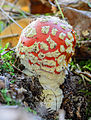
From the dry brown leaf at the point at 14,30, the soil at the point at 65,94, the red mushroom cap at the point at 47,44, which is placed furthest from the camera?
the dry brown leaf at the point at 14,30

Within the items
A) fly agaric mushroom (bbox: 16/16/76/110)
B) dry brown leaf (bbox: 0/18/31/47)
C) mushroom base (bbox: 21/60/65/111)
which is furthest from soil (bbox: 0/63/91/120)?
dry brown leaf (bbox: 0/18/31/47)

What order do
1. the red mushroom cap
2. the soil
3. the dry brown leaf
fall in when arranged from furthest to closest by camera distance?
the dry brown leaf
the soil
the red mushroom cap

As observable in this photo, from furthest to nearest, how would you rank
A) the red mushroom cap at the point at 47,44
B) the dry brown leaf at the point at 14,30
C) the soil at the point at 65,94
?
the dry brown leaf at the point at 14,30, the soil at the point at 65,94, the red mushroom cap at the point at 47,44

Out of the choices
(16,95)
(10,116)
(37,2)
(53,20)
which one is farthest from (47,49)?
(37,2)

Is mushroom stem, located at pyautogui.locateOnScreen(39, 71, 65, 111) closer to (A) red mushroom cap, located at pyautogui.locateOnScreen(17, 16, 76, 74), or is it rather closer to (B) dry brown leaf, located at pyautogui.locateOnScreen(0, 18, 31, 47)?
(A) red mushroom cap, located at pyautogui.locateOnScreen(17, 16, 76, 74)

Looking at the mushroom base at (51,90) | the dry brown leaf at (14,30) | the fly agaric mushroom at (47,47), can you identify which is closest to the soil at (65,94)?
the mushroom base at (51,90)

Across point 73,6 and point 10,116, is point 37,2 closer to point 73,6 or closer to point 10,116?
point 73,6

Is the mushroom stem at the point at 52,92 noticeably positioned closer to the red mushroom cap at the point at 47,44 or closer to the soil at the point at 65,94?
the soil at the point at 65,94

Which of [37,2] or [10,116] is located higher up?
[37,2]
